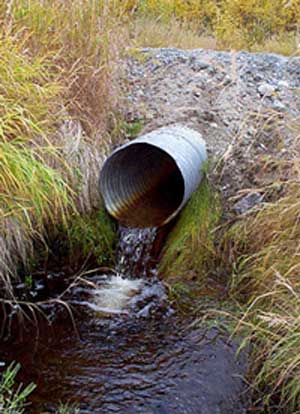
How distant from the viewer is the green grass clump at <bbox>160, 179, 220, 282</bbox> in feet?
11.9

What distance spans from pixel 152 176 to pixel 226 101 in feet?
3.05

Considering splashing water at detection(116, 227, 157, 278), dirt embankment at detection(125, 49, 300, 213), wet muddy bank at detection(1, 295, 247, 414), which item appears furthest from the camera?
dirt embankment at detection(125, 49, 300, 213)

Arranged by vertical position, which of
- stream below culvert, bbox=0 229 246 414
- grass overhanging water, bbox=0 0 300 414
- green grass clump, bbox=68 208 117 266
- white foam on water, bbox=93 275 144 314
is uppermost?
grass overhanging water, bbox=0 0 300 414

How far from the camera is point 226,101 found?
4.70 m

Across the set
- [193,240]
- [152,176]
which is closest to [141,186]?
[152,176]

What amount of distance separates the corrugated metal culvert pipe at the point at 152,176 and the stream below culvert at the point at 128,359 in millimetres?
628

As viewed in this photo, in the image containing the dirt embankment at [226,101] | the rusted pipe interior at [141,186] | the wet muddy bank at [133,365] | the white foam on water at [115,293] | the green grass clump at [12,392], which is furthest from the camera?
the dirt embankment at [226,101]

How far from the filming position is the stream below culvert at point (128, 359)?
2.59m

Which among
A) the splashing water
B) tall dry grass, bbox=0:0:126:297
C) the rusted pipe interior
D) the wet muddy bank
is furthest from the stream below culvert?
the rusted pipe interior

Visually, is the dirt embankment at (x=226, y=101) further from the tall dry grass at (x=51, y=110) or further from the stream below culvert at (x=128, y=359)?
the stream below culvert at (x=128, y=359)

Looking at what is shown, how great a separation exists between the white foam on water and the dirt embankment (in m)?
0.90

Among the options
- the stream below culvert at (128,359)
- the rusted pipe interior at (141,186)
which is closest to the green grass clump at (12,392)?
the stream below culvert at (128,359)

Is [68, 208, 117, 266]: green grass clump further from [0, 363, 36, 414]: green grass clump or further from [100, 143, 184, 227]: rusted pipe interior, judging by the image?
[0, 363, 36, 414]: green grass clump

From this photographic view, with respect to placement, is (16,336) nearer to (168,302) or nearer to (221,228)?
(168,302)
